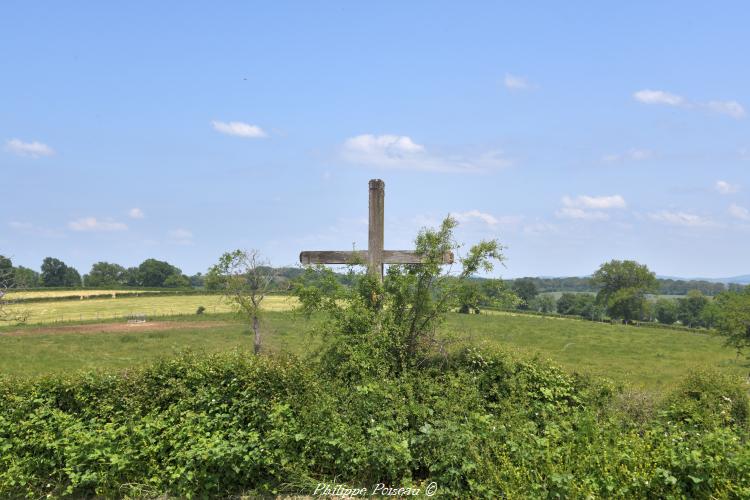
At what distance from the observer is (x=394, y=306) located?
7.90 meters

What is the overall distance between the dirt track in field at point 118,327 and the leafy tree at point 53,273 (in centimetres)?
7751

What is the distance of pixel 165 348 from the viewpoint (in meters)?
33.5

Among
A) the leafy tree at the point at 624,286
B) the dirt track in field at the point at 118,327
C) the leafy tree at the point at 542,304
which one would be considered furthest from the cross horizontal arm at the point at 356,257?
the leafy tree at the point at 542,304

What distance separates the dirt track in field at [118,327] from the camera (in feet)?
141

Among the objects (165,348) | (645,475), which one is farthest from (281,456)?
(165,348)

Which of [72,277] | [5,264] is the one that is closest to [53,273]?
[72,277]

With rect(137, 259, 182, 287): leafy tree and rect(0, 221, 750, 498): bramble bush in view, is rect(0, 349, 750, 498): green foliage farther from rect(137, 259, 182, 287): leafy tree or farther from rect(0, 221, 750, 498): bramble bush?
rect(137, 259, 182, 287): leafy tree

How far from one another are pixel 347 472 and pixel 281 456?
0.79 metres

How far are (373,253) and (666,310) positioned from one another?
107569mm

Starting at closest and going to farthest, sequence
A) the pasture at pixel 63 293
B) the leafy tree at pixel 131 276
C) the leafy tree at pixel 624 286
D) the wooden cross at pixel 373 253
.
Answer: the wooden cross at pixel 373 253 < the pasture at pixel 63 293 < the leafy tree at pixel 624 286 < the leafy tree at pixel 131 276

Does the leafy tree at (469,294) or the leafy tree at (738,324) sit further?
the leafy tree at (738,324)

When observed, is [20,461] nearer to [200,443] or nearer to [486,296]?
[200,443]

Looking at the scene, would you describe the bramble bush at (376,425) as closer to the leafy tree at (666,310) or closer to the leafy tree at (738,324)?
the leafy tree at (738,324)

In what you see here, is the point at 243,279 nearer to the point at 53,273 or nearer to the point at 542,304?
the point at 542,304
